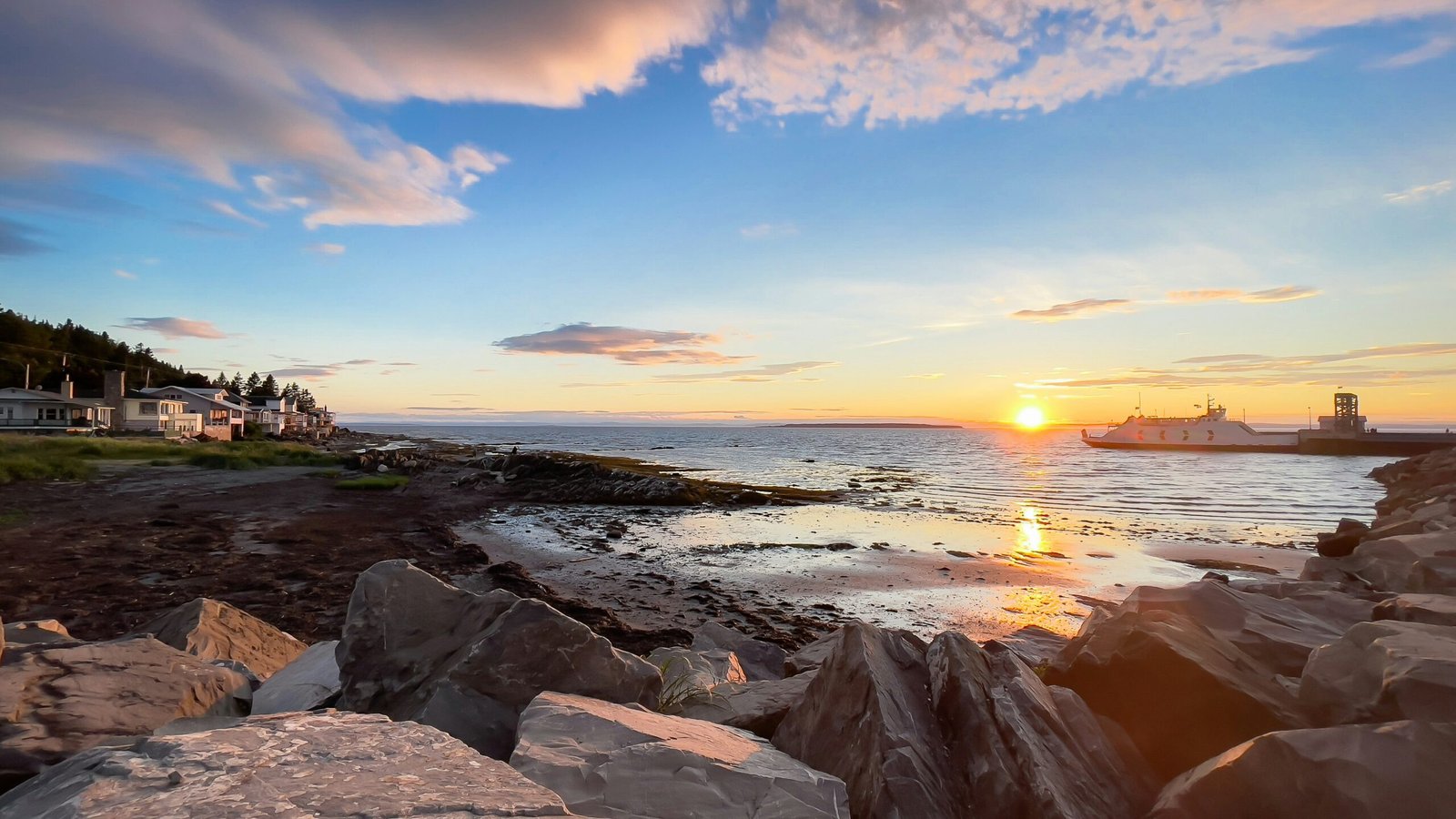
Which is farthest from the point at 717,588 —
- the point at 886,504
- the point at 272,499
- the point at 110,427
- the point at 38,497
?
the point at 110,427

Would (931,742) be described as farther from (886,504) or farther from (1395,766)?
(886,504)

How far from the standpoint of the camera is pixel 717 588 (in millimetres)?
16500

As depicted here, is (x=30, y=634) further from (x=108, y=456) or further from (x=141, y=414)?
(x=141, y=414)

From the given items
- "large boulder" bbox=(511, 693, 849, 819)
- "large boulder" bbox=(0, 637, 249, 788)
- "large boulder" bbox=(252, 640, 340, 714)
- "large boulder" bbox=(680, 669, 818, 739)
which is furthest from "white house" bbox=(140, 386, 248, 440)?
"large boulder" bbox=(511, 693, 849, 819)

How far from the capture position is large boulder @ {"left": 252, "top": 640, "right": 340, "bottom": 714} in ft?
17.6

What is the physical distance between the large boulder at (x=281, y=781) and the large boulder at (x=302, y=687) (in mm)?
2340

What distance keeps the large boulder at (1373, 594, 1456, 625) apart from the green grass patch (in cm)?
3909

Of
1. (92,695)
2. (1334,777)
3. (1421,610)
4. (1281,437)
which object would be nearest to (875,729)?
(1334,777)

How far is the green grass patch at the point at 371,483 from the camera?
35.5m

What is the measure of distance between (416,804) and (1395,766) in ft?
15.6

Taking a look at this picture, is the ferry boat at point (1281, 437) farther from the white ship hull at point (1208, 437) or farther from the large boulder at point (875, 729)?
the large boulder at point (875, 729)

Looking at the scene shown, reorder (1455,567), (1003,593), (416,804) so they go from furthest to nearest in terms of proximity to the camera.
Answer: (1003,593)
(1455,567)
(416,804)

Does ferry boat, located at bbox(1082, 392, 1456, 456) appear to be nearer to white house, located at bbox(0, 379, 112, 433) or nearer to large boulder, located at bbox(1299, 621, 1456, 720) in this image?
large boulder, located at bbox(1299, 621, 1456, 720)

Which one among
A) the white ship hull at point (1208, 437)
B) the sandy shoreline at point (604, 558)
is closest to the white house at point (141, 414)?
the sandy shoreline at point (604, 558)
